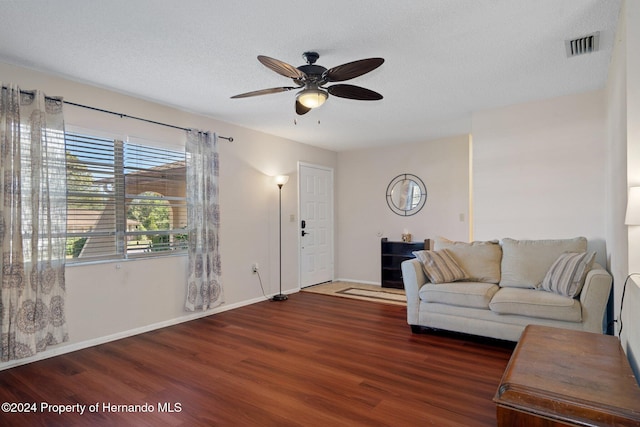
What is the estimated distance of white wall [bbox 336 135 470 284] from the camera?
5.77m

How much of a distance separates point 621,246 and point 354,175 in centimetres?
466

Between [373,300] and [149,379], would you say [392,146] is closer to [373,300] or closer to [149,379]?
[373,300]

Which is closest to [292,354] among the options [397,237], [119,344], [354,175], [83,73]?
[119,344]

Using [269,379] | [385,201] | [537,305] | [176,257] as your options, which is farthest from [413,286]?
[385,201]

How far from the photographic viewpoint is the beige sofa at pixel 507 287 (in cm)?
300

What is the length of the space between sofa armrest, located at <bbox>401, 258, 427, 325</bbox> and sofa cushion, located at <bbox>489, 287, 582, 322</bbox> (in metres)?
0.71

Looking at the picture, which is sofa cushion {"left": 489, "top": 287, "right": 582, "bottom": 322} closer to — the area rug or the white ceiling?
the area rug

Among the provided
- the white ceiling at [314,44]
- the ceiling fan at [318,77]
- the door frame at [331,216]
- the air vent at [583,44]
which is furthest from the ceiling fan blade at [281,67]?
the door frame at [331,216]

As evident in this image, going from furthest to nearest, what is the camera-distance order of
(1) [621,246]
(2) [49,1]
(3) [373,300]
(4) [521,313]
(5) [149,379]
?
(3) [373,300]
(4) [521,313]
(5) [149,379]
(1) [621,246]
(2) [49,1]

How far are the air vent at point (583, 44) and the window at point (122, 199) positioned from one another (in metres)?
3.91

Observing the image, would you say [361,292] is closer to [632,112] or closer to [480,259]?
[480,259]

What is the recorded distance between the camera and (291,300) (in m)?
5.27

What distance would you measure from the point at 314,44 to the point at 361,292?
13.2 ft

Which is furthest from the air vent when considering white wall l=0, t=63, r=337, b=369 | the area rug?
white wall l=0, t=63, r=337, b=369
